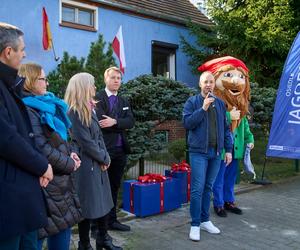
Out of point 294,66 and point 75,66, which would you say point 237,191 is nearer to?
point 294,66

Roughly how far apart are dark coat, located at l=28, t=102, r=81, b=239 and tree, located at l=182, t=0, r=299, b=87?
424 inches

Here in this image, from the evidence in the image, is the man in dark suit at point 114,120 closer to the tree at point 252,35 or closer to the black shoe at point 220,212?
the black shoe at point 220,212

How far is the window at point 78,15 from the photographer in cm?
1099

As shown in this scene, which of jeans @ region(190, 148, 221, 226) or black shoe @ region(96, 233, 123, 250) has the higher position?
jeans @ region(190, 148, 221, 226)

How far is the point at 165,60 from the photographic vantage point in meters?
14.5

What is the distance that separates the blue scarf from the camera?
2887 mm

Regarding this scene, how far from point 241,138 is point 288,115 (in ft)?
5.24

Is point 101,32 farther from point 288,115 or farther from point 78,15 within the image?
point 288,115

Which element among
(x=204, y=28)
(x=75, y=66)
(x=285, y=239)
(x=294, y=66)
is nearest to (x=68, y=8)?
(x=75, y=66)

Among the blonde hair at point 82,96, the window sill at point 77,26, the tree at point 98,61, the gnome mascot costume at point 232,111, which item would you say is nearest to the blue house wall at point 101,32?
the window sill at point 77,26

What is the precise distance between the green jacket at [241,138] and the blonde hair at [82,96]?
261 cm

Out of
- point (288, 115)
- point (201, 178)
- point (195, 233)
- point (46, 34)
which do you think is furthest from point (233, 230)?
point (46, 34)

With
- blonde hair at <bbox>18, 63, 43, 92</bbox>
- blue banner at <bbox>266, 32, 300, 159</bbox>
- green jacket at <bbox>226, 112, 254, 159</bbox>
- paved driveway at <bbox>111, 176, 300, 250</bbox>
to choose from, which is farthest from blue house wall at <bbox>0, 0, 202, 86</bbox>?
blonde hair at <bbox>18, 63, 43, 92</bbox>

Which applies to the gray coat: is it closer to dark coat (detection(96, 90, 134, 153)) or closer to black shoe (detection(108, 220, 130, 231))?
dark coat (detection(96, 90, 134, 153))
